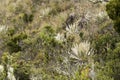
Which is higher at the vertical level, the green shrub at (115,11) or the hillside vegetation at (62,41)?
the green shrub at (115,11)

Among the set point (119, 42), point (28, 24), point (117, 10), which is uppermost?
point (117, 10)

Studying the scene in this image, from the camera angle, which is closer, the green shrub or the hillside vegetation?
the hillside vegetation

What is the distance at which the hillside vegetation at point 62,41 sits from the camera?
912cm

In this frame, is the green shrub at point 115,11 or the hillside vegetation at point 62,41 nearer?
the hillside vegetation at point 62,41

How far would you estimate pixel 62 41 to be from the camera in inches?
Answer: 471

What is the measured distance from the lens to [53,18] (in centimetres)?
1652

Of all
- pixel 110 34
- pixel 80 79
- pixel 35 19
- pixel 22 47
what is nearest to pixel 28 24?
pixel 35 19

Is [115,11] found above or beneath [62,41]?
above

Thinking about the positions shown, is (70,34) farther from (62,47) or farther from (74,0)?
(74,0)

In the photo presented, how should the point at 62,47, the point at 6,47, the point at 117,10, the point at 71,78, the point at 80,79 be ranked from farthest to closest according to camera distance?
the point at 6,47
the point at 62,47
the point at 117,10
the point at 71,78
the point at 80,79

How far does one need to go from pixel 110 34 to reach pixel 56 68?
6.78 ft

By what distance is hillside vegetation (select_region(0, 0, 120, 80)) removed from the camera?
9117 mm

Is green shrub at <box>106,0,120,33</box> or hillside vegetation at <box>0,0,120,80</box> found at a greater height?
green shrub at <box>106,0,120,33</box>

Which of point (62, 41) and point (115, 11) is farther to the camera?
point (62, 41)
